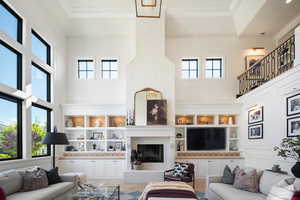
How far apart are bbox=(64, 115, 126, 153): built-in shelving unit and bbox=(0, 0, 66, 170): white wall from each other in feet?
2.10

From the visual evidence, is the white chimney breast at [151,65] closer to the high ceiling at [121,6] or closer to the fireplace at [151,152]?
the high ceiling at [121,6]

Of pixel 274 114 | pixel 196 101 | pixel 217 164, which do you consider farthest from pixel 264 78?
pixel 217 164

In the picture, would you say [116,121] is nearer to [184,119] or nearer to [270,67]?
[184,119]

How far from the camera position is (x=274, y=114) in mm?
6531

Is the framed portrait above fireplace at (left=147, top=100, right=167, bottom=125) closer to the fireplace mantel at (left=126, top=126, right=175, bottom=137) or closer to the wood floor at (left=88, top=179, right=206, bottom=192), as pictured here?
the fireplace mantel at (left=126, top=126, right=175, bottom=137)

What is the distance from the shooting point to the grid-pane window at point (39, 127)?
23.5ft

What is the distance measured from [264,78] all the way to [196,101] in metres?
2.45

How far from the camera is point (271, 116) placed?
6703mm

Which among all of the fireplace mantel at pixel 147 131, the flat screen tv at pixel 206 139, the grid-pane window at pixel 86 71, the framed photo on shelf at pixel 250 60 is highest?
the framed photo on shelf at pixel 250 60

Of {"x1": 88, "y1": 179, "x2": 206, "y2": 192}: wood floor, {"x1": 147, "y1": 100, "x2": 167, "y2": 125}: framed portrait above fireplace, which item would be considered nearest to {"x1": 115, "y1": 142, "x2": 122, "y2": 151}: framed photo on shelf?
{"x1": 88, "y1": 179, "x2": 206, "y2": 192}: wood floor

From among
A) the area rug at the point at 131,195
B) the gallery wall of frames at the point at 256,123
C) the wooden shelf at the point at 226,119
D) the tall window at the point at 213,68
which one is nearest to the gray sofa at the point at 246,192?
the area rug at the point at 131,195

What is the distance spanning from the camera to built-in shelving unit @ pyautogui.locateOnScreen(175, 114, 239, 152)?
9242mm

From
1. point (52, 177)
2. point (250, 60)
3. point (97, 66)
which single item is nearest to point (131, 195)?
point (52, 177)

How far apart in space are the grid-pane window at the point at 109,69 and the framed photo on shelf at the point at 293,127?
5.99m
